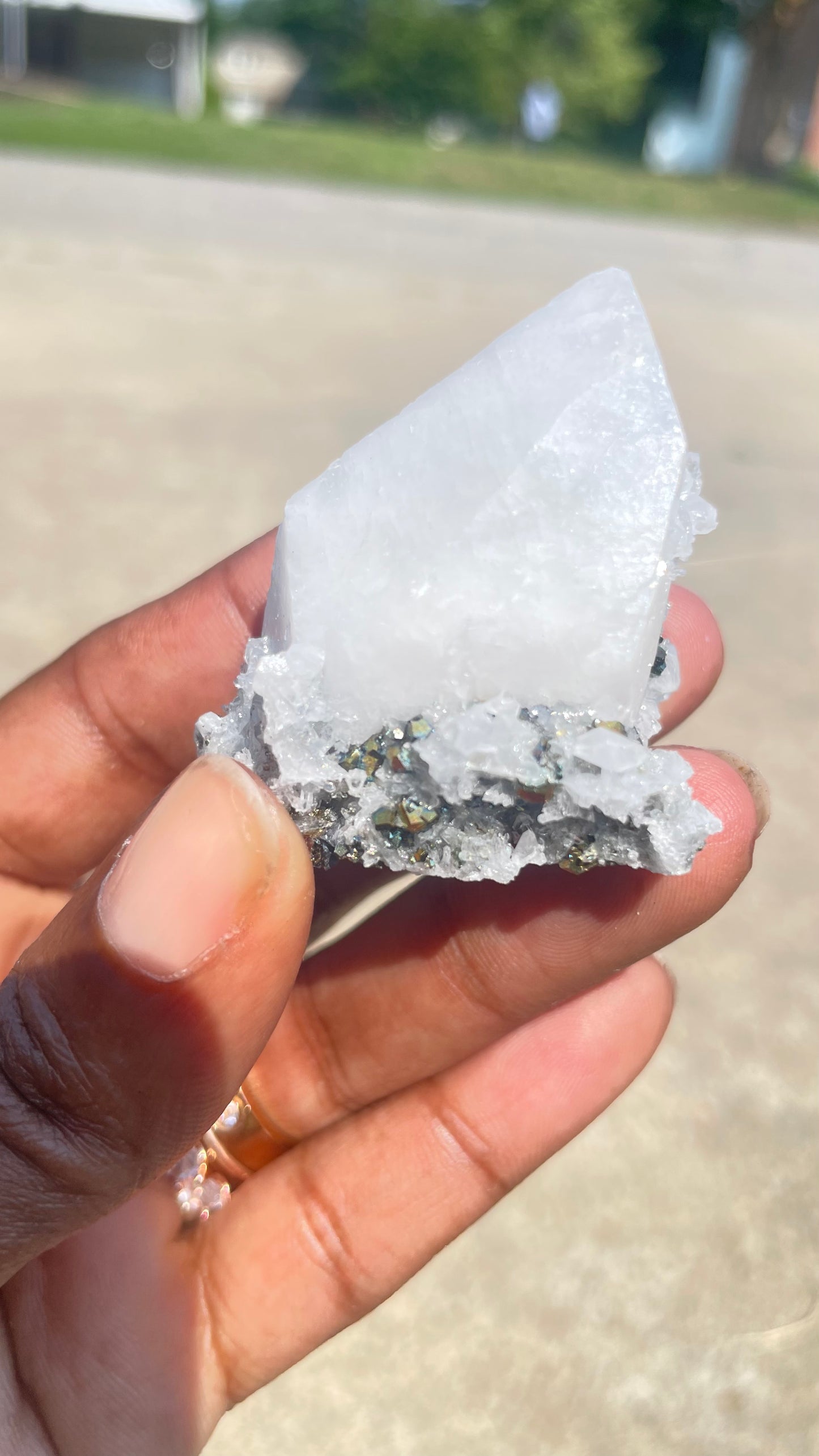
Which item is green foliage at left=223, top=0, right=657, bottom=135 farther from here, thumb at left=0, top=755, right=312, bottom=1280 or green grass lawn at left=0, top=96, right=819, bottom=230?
thumb at left=0, top=755, right=312, bottom=1280

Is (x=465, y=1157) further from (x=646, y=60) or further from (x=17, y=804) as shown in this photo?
(x=646, y=60)

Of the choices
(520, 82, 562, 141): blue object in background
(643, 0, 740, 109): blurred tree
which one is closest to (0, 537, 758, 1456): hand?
(643, 0, 740, 109): blurred tree

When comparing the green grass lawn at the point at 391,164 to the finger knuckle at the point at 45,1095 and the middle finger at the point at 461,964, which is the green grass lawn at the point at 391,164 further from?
the finger knuckle at the point at 45,1095

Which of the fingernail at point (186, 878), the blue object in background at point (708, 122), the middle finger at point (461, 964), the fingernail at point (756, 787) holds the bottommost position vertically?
the blue object in background at point (708, 122)

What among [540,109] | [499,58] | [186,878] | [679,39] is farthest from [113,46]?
[186,878]

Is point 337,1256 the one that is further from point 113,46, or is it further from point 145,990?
point 113,46

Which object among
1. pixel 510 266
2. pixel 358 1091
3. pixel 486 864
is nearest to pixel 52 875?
pixel 358 1091

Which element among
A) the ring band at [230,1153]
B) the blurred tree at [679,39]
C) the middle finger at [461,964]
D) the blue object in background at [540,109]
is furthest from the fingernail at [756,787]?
the blue object in background at [540,109]
